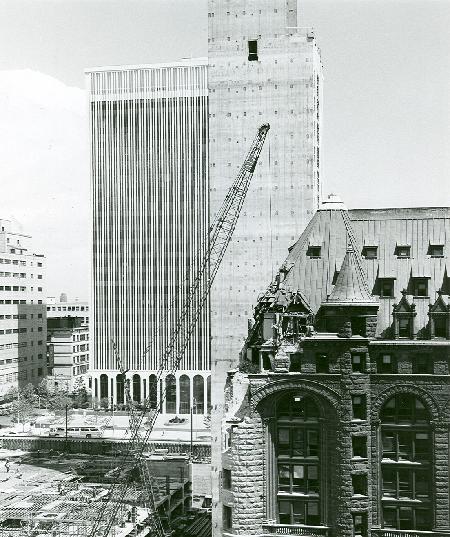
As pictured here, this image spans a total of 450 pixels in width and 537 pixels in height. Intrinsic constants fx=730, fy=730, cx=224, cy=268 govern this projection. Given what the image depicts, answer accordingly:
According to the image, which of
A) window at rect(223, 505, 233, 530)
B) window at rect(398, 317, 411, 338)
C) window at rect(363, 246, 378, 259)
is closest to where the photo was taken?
window at rect(223, 505, 233, 530)

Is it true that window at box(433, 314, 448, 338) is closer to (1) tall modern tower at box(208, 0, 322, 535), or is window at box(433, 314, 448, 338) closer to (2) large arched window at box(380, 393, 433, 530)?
(2) large arched window at box(380, 393, 433, 530)

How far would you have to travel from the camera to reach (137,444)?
186m

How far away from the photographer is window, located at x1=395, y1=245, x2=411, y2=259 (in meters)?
87.7

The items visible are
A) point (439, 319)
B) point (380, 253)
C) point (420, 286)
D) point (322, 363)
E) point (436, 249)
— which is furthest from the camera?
point (380, 253)

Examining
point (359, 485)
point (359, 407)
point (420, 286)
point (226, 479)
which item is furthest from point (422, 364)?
point (226, 479)

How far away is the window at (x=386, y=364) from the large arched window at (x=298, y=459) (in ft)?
27.5

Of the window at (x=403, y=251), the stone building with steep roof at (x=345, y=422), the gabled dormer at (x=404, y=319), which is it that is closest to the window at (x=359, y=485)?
the stone building with steep roof at (x=345, y=422)

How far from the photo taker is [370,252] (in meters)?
89.2

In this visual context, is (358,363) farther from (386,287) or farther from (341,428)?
(386,287)

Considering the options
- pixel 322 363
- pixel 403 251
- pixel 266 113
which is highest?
pixel 266 113

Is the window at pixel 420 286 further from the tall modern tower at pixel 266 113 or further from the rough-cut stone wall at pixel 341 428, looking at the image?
the tall modern tower at pixel 266 113

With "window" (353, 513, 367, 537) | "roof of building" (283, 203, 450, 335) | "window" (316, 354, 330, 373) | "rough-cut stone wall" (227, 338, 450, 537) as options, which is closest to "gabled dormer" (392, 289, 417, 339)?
"roof of building" (283, 203, 450, 335)

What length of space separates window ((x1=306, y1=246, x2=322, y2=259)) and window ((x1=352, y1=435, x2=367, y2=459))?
22.5 metres

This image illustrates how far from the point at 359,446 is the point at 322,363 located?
9.64 m
